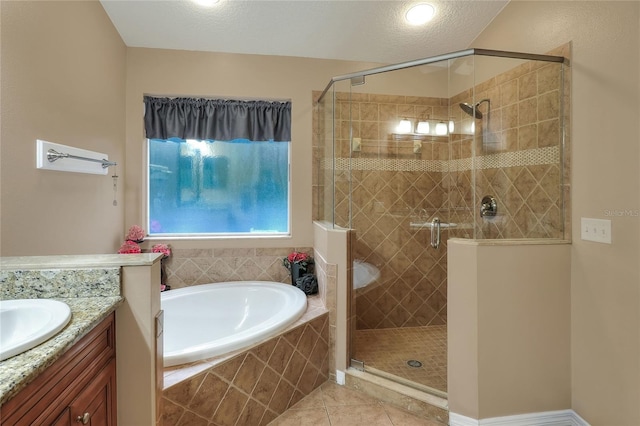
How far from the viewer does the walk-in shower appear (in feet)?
6.33

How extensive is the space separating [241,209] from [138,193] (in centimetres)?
87

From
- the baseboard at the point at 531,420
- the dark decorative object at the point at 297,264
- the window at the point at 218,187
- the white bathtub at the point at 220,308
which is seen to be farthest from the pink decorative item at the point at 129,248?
the baseboard at the point at 531,420

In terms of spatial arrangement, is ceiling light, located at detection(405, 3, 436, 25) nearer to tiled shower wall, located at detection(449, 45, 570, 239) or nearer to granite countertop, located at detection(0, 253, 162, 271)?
tiled shower wall, located at detection(449, 45, 570, 239)

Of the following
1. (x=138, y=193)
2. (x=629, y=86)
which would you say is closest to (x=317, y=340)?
(x=138, y=193)

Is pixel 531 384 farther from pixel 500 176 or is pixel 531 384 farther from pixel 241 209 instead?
pixel 241 209

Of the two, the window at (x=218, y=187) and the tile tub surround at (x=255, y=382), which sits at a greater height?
the window at (x=218, y=187)

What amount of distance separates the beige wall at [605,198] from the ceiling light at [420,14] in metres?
0.75

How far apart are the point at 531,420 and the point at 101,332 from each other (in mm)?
2152

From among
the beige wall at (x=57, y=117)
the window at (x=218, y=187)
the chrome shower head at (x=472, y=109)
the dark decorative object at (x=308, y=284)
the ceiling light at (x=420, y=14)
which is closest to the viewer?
the beige wall at (x=57, y=117)

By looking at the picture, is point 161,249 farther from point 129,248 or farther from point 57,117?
point 57,117

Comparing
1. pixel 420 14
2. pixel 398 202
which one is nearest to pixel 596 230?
pixel 398 202

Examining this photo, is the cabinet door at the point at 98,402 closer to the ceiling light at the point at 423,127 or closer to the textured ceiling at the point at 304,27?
the textured ceiling at the point at 304,27

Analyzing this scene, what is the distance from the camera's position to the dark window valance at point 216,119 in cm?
274

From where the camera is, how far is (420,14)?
2338 mm
